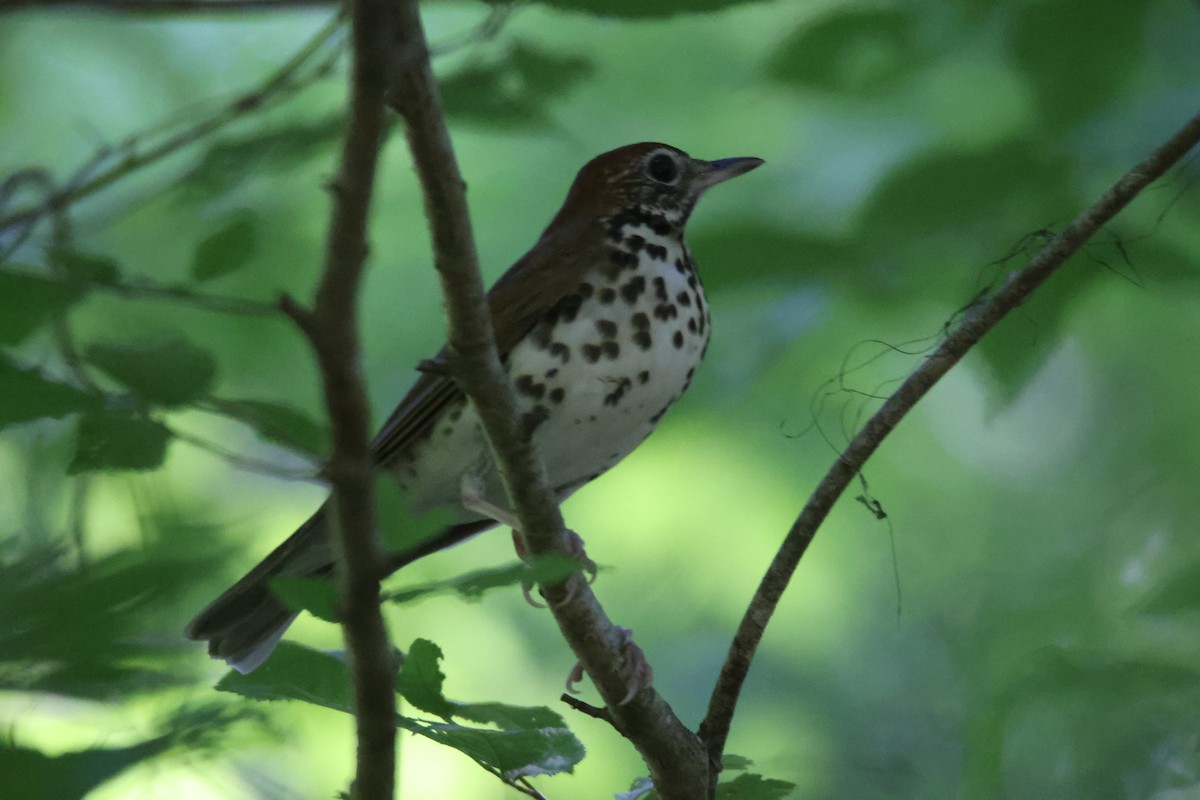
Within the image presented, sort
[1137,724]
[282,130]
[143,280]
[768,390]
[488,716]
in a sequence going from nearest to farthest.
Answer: [143,280] → [488,716] → [282,130] → [1137,724] → [768,390]

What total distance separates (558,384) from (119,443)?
174 cm

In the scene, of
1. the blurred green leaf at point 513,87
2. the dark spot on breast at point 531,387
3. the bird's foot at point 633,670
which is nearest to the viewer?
the blurred green leaf at point 513,87

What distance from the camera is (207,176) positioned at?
185 centimetres

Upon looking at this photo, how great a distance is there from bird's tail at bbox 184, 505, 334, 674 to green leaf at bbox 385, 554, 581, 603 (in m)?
1.80

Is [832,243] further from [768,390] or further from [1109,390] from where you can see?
[1109,390]

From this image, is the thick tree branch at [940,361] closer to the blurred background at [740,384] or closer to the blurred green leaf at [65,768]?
the blurred background at [740,384]

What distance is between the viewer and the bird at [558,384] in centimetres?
286

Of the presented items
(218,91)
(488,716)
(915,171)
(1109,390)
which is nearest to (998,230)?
(915,171)

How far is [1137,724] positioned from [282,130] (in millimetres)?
→ 1876

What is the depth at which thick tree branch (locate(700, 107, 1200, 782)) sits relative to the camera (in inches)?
80.7

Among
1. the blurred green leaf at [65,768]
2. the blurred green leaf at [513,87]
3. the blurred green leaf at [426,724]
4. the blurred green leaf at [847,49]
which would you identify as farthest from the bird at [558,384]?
the blurred green leaf at [65,768]

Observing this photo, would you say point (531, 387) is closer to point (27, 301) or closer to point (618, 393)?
point (618, 393)

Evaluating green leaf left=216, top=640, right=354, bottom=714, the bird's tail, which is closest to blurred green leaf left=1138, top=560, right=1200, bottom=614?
green leaf left=216, top=640, right=354, bottom=714

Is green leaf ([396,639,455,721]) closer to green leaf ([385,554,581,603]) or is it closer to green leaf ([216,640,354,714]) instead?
green leaf ([216,640,354,714])
